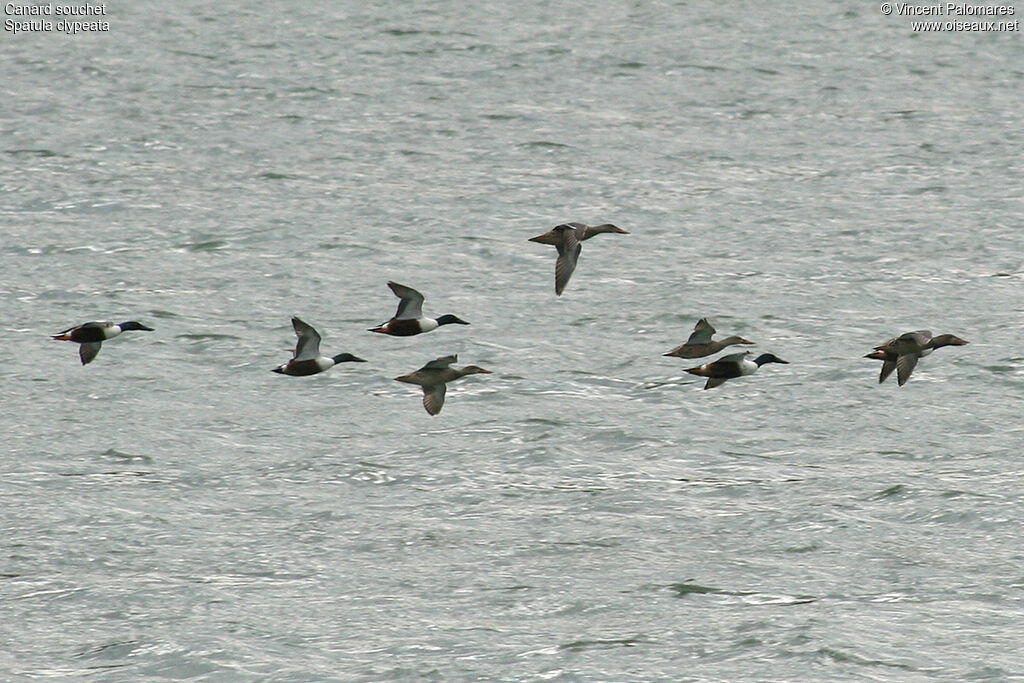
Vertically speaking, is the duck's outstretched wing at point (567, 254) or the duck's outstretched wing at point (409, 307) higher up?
the duck's outstretched wing at point (567, 254)

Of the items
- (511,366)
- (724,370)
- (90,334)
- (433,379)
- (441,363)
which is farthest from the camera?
(511,366)

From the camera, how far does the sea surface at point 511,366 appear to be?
1756 cm

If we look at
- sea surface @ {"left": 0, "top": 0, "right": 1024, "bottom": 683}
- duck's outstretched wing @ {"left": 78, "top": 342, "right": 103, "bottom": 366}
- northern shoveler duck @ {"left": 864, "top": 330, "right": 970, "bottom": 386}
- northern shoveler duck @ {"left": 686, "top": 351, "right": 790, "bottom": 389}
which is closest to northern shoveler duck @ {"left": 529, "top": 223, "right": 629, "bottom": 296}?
northern shoveler duck @ {"left": 686, "top": 351, "right": 790, "bottom": 389}

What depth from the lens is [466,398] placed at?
23.8 m

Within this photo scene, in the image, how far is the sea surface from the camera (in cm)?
1756

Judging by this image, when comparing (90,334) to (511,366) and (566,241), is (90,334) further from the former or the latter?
(511,366)

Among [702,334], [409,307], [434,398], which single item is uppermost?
[409,307]

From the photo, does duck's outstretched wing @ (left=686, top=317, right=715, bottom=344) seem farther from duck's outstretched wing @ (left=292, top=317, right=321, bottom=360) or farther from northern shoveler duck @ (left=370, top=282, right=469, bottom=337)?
duck's outstretched wing @ (left=292, top=317, right=321, bottom=360)

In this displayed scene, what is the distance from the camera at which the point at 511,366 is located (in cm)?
2464

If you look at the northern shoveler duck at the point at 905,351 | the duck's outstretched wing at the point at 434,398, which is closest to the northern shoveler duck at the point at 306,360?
the duck's outstretched wing at the point at 434,398

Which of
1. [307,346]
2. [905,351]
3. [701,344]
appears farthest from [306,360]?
[905,351]

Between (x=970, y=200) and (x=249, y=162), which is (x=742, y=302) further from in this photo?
(x=249, y=162)

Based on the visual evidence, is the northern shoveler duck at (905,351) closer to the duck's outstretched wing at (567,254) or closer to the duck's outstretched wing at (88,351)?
the duck's outstretched wing at (567,254)

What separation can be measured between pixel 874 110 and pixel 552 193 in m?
9.09
